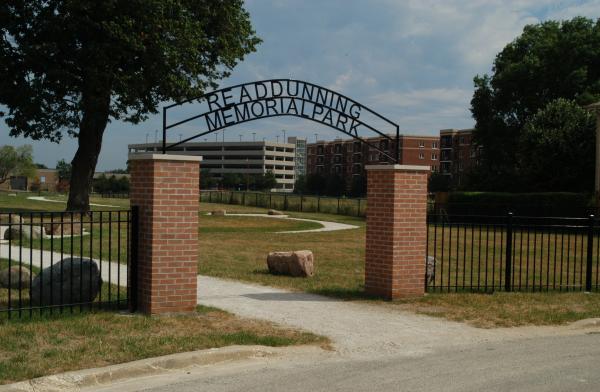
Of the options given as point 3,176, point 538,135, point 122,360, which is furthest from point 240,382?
point 3,176

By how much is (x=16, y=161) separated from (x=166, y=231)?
105 metres

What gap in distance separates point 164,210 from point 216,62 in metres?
22.4

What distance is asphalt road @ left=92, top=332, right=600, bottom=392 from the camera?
19.5ft

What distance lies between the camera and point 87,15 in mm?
23875

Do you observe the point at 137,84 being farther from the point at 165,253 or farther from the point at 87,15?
the point at 165,253

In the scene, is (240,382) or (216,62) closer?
(240,382)

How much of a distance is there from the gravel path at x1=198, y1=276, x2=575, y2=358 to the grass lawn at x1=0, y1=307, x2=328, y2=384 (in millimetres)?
482

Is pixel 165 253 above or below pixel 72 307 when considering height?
above

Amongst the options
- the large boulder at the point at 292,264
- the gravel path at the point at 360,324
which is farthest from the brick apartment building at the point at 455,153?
the gravel path at the point at 360,324

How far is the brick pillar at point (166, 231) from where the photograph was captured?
8484mm

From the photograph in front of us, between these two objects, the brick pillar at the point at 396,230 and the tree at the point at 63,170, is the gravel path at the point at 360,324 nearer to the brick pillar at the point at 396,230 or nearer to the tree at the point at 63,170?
the brick pillar at the point at 396,230

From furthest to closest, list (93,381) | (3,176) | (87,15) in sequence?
(3,176) < (87,15) < (93,381)

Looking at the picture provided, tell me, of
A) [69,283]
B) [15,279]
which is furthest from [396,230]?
[15,279]

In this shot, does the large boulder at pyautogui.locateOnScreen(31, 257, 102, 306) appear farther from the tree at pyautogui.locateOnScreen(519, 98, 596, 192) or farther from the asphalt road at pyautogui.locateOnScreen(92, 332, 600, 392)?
the tree at pyautogui.locateOnScreen(519, 98, 596, 192)
